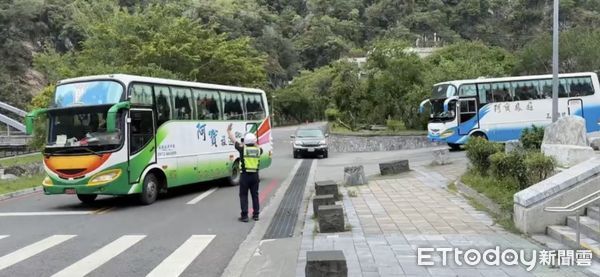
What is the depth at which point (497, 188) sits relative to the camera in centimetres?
1101

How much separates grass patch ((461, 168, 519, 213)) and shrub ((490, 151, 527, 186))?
12 centimetres

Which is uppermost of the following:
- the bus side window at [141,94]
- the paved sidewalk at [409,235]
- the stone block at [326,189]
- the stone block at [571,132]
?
the bus side window at [141,94]

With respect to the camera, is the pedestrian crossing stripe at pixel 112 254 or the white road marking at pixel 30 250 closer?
the pedestrian crossing stripe at pixel 112 254

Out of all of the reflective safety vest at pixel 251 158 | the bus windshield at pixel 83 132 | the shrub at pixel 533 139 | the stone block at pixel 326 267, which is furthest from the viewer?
the shrub at pixel 533 139

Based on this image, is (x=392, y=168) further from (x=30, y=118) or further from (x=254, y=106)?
(x=30, y=118)

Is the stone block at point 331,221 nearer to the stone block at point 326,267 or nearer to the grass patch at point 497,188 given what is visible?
the grass patch at point 497,188

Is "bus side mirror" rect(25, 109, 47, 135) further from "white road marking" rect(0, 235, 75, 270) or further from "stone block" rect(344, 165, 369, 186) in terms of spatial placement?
"stone block" rect(344, 165, 369, 186)

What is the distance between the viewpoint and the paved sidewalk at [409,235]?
252 inches

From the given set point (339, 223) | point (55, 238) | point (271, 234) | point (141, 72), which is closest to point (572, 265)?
point (339, 223)

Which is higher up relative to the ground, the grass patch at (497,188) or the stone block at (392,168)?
the grass patch at (497,188)

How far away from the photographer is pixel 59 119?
13125mm

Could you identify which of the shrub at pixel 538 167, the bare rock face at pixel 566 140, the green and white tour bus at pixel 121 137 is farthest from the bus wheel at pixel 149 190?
the bare rock face at pixel 566 140

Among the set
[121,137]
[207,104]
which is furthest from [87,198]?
[207,104]

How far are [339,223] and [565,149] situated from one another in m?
6.99
